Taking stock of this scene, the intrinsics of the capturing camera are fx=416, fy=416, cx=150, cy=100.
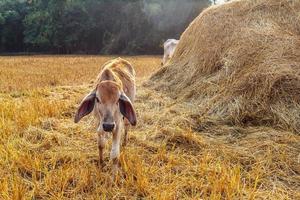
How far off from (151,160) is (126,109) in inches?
33.4

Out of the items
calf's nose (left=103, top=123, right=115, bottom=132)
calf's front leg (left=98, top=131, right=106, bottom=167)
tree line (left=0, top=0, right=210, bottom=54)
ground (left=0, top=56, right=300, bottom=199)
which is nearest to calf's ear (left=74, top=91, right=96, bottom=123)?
calf's front leg (left=98, top=131, right=106, bottom=167)

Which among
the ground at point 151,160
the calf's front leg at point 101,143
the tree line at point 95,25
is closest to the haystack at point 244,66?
the ground at point 151,160

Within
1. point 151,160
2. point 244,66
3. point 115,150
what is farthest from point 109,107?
point 244,66

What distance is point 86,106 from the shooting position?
473 centimetres

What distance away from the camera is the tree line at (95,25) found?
39.8m

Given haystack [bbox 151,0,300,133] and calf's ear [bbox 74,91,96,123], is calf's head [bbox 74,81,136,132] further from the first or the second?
haystack [bbox 151,0,300,133]

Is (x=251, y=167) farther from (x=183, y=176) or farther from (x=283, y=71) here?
(x=283, y=71)

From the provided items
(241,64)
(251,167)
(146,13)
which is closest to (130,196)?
(251,167)

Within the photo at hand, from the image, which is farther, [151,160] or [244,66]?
[244,66]

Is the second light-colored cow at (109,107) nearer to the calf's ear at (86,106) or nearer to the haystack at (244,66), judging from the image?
the calf's ear at (86,106)

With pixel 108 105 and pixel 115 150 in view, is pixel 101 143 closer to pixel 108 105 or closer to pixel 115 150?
pixel 115 150

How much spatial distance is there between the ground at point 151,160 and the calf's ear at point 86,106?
23.8 inches

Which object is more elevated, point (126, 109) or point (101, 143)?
point (126, 109)

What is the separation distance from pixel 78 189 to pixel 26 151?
147cm
